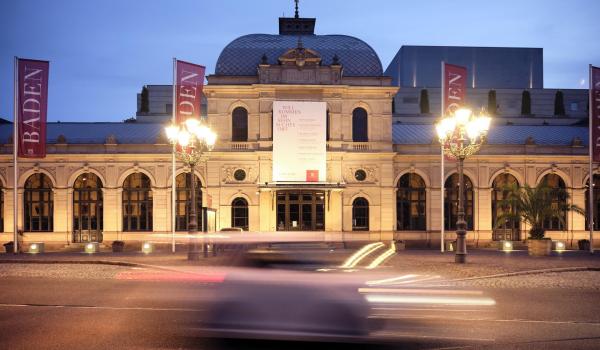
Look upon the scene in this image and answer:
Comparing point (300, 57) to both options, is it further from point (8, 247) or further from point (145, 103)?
point (145, 103)

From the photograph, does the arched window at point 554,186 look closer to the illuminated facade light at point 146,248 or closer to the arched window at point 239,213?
the arched window at point 239,213

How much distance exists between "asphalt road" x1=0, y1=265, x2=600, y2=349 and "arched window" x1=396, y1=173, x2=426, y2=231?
24615mm

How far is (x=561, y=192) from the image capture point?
39.7 metres

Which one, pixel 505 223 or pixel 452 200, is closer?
pixel 452 200

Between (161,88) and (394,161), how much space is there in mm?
34872

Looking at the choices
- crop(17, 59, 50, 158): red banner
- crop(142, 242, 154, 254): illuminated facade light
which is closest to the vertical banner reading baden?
crop(142, 242, 154, 254): illuminated facade light

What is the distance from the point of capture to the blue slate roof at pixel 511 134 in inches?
1837

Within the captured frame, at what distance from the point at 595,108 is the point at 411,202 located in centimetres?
1266

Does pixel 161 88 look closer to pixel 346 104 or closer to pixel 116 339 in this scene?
pixel 346 104

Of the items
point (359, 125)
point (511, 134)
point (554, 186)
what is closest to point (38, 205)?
point (359, 125)

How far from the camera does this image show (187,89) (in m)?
36.2

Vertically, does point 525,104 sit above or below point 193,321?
above

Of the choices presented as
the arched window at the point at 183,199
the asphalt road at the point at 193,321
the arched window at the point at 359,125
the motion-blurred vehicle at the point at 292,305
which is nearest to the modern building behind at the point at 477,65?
the arched window at the point at 359,125

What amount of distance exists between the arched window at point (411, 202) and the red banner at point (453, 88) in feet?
28.7
